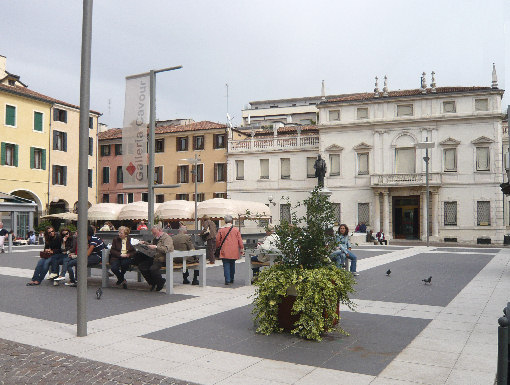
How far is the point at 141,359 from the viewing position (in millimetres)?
5801

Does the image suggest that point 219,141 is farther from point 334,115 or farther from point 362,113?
point 362,113

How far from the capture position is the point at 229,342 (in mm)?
6543

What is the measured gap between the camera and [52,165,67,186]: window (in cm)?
4251

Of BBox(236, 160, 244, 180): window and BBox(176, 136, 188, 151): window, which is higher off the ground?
BBox(176, 136, 188, 151): window

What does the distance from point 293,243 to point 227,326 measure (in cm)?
158

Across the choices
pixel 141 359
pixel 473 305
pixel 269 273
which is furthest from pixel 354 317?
pixel 141 359

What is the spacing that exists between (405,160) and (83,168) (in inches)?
1461

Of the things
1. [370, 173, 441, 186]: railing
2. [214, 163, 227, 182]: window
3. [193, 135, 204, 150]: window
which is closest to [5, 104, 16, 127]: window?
[193, 135, 204, 150]: window

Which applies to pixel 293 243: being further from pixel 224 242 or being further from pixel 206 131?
pixel 206 131

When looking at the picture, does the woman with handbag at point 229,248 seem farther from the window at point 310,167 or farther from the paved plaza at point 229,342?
the window at point 310,167

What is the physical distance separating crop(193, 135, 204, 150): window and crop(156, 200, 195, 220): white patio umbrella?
24.0 metres

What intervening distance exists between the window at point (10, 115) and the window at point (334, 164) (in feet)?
82.0

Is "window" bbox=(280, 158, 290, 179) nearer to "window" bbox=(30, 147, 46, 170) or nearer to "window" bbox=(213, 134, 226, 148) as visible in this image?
"window" bbox=(213, 134, 226, 148)

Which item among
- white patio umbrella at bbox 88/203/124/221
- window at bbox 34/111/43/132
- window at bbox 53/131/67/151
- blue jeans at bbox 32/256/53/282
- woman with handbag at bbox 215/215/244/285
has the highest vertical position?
window at bbox 34/111/43/132
